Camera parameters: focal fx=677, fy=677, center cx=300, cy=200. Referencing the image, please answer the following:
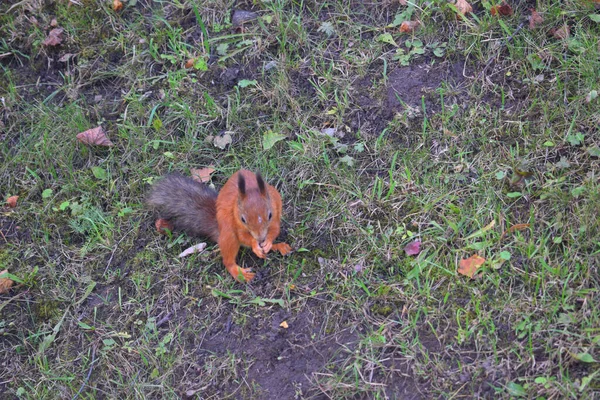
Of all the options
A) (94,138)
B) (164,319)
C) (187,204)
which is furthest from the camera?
(94,138)

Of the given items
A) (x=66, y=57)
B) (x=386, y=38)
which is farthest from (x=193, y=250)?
(x=66, y=57)

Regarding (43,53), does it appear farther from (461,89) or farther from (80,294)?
(461,89)

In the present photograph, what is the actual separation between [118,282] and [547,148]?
2458 mm

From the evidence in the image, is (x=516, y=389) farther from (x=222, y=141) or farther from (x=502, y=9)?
(x=502, y=9)

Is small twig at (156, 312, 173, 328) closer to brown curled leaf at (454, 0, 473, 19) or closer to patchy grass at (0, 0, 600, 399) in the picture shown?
patchy grass at (0, 0, 600, 399)

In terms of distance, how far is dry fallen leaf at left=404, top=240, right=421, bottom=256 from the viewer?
3.46m

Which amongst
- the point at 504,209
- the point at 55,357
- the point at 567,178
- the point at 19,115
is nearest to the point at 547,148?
the point at 567,178

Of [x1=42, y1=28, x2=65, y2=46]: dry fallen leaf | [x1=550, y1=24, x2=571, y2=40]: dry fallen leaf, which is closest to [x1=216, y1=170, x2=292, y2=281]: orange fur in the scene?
[x1=550, y1=24, x2=571, y2=40]: dry fallen leaf

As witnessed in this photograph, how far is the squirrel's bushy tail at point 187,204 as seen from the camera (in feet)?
12.0

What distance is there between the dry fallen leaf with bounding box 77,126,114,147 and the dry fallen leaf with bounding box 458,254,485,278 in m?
2.32

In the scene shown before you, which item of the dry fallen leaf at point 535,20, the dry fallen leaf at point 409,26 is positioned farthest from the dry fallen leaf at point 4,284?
the dry fallen leaf at point 535,20

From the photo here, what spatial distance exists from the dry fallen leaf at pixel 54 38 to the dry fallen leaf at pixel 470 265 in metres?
3.21

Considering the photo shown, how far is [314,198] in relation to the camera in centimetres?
384

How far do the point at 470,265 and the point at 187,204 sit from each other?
152cm
